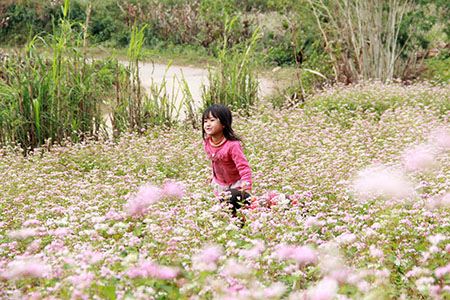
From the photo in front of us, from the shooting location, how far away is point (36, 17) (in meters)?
21.1

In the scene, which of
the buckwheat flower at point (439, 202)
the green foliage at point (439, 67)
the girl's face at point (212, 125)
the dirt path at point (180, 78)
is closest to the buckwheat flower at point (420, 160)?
the buckwheat flower at point (439, 202)

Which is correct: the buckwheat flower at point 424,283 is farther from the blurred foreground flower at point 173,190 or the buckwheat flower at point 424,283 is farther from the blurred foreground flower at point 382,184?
the blurred foreground flower at point 173,190

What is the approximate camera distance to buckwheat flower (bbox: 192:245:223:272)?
7.21 ft

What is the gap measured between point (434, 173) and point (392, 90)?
4265 millimetres

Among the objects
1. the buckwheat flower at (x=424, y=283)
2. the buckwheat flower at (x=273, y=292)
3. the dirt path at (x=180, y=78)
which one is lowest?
the dirt path at (x=180, y=78)

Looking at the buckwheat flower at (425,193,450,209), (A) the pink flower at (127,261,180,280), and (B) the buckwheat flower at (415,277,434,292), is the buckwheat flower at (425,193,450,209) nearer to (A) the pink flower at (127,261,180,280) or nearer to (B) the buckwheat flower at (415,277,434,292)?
(B) the buckwheat flower at (415,277,434,292)

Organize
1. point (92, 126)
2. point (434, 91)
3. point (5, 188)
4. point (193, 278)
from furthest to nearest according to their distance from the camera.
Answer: point (434, 91), point (92, 126), point (5, 188), point (193, 278)

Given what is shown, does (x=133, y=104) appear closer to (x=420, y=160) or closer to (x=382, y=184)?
(x=420, y=160)

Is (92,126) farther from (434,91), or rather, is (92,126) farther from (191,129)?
(434,91)

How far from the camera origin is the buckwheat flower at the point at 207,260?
7.21 feet

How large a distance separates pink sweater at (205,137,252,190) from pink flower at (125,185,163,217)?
0.64 meters

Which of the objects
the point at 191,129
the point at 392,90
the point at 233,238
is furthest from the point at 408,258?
the point at 392,90

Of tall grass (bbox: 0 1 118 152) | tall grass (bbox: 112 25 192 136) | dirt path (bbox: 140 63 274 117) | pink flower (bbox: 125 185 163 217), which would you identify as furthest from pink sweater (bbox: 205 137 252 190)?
dirt path (bbox: 140 63 274 117)

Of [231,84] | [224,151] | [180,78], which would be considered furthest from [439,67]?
[224,151]
